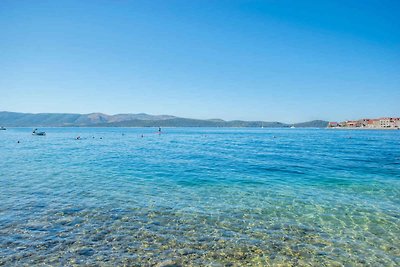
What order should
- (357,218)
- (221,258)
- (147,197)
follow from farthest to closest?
(147,197), (357,218), (221,258)

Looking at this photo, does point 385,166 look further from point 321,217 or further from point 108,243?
point 108,243

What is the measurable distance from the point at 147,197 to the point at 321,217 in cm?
934

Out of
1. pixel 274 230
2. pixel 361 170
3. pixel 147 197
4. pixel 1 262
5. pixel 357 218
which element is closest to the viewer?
pixel 1 262

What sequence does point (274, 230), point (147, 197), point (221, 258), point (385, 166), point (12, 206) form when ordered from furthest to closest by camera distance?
point (385, 166) → point (147, 197) → point (12, 206) → point (274, 230) → point (221, 258)

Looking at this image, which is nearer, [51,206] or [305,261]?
[305,261]

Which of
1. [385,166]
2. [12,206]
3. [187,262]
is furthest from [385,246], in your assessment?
[385,166]

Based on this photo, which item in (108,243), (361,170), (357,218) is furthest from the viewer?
(361,170)

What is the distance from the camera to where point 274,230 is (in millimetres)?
10883

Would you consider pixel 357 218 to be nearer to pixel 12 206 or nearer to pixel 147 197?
pixel 147 197

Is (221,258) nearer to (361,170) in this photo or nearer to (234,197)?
(234,197)

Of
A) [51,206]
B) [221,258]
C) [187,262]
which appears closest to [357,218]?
[221,258]

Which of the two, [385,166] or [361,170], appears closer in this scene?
[361,170]

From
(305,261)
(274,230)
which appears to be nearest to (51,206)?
(274,230)

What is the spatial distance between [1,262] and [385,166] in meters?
32.9
